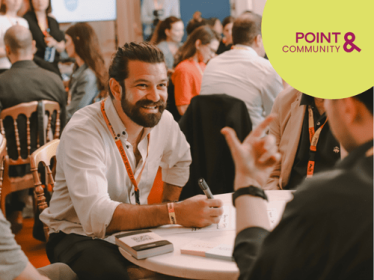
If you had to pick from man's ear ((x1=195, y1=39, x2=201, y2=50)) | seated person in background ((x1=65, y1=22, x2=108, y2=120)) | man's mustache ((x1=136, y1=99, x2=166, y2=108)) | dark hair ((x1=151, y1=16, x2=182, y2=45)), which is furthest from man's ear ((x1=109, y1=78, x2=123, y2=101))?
dark hair ((x1=151, y1=16, x2=182, y2=45))

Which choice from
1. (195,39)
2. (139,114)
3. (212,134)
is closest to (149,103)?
(139,114)

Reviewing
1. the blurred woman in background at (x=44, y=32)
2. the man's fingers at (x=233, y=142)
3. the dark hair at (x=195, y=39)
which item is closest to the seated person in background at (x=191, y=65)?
the dark hair at (x=195, y=39)

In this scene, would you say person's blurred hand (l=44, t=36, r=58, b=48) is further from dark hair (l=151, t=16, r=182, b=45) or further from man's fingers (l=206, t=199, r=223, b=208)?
man's fingers (l=206, t=199, r=223, b=208)

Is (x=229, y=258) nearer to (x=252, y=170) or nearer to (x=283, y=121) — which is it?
(x=252, y=170)

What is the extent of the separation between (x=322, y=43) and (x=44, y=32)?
4.11 metres

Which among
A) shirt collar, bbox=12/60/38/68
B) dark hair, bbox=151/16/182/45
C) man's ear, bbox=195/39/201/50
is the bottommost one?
shirt collar, bbox=12/60/38/68

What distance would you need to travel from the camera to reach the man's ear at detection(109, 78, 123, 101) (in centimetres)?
185

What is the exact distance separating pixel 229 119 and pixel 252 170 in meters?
1.72

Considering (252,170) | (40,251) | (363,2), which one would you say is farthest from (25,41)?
(252,170)

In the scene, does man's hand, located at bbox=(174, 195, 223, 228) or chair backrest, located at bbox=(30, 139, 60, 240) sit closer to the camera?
man's hand, located at bbox=(174, 195, 223, 228)

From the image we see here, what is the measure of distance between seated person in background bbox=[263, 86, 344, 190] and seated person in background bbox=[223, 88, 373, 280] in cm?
116

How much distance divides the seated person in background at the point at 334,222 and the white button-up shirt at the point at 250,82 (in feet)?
7.47

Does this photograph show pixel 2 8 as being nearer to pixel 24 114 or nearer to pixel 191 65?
pixel 24 114

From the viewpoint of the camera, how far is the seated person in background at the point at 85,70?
13.0ft
